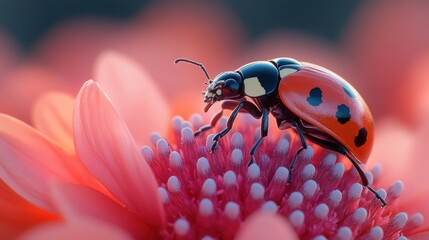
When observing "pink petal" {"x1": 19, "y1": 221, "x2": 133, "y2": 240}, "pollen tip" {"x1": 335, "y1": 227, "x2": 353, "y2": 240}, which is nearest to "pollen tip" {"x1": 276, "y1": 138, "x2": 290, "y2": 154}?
"pollen tip" {"x1": 335, "y1": 227, "x2": 353, "y2": 240}

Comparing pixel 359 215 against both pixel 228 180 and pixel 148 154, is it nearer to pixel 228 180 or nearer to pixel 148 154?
pixel 228 180

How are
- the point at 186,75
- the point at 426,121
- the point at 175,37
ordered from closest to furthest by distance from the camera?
the point at 426,121 < the point at 186,75 < the point at 175,37

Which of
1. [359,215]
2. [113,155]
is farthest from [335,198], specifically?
[113,155]

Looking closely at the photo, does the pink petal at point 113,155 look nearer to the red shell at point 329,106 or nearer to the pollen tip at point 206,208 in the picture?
the pollen tip at point 206,208

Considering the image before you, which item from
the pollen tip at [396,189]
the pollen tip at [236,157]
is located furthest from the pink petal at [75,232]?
the pollen tip at [396,189]

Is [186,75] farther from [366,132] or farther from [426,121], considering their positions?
[366,132]

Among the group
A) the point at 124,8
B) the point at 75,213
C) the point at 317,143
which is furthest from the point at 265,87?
the point at 124,8
